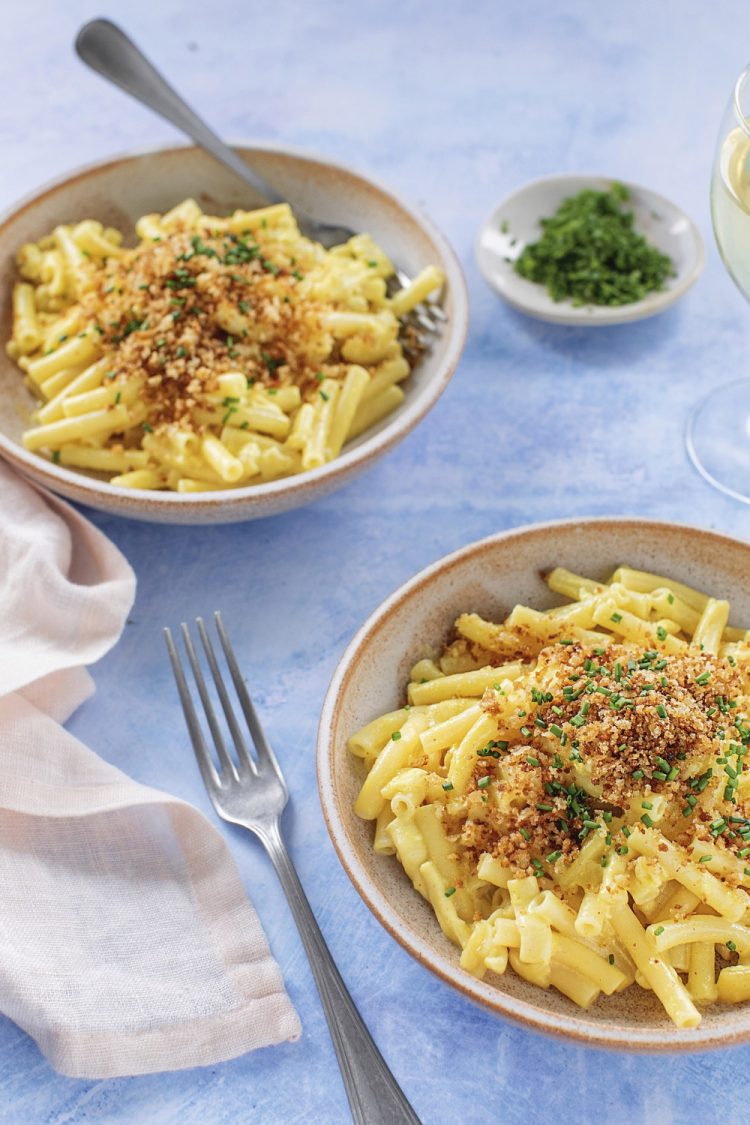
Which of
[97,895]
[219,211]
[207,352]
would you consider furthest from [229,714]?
[219,211]

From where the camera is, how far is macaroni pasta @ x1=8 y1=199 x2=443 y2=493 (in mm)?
2471

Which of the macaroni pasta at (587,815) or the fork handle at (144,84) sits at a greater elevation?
the fork handle at (144,84)

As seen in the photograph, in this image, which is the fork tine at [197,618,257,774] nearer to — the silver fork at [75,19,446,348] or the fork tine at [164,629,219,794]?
the fork tine at [164,629,219,794]

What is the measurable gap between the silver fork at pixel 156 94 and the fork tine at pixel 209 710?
120cm

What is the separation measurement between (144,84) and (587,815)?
2.21m

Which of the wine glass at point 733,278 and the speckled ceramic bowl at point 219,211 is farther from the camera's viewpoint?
the speckled ceramic bowl at point 219,211

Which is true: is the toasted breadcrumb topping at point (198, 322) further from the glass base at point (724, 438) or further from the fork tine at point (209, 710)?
the glass base at point (724, 438)

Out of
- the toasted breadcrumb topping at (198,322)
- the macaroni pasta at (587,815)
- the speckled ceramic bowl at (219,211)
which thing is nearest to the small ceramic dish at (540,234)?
the speckled ceramic bowl at (219,211)

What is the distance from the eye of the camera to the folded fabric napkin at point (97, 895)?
176 centimetres

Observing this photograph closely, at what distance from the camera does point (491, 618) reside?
7.15ft

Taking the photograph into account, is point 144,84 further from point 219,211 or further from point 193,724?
point 193,724

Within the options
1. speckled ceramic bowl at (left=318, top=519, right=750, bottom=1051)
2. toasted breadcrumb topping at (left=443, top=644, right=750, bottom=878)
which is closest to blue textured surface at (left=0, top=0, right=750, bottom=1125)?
speckled ceramic bowl at (left=318, top=519, right=750, bottom=1051)

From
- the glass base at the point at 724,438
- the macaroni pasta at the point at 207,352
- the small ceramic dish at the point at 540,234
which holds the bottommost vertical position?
the glass base at the point at 724,438

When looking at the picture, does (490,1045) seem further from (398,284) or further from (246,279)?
(398,284)
